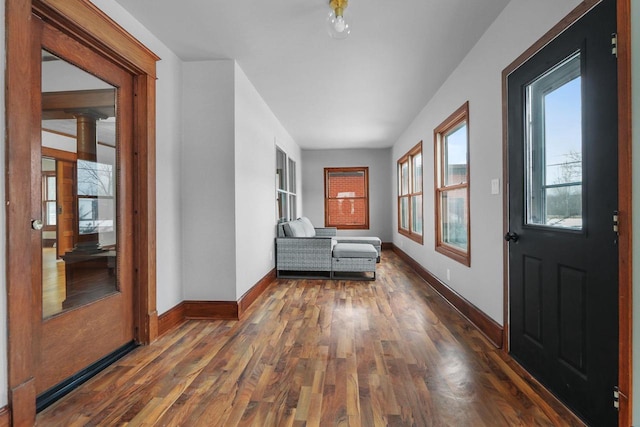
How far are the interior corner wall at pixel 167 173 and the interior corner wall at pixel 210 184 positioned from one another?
0.10 metres

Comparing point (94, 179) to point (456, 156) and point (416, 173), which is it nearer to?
point (456, 156)

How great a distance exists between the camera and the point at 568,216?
1677 millimetres

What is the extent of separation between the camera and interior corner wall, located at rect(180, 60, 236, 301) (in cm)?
297

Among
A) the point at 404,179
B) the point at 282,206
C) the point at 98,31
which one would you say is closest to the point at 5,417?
the point at 98,31

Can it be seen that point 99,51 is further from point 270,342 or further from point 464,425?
point 464,425

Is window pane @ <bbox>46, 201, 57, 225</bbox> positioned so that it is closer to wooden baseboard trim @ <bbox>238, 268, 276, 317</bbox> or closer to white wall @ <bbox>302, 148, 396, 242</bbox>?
wooden baseboard trim @ <bbox>238, 268, 276, 317</bbox>

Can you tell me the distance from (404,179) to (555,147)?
4881 millimetres

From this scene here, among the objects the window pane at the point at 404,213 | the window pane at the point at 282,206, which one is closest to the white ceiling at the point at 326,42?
the window pane at the point at 282,206

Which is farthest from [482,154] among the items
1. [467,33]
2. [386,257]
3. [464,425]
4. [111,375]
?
[386,257]

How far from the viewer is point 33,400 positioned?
1.52 metres

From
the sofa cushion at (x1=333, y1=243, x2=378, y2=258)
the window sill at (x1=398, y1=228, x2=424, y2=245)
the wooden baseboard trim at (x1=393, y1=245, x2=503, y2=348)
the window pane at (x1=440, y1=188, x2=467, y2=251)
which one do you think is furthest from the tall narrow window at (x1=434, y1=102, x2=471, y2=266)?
the sofa cushion at (x1=333, y1=243, x2=378, y2=258)

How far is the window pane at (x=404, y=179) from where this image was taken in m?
6.32

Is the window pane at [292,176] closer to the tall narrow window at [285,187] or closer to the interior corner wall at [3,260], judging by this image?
the tall narrow window at [285,187]

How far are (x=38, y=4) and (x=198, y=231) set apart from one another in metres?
1.88
